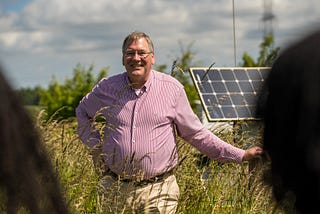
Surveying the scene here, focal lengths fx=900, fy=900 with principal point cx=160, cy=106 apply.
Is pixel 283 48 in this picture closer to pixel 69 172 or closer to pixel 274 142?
pixel 274 142

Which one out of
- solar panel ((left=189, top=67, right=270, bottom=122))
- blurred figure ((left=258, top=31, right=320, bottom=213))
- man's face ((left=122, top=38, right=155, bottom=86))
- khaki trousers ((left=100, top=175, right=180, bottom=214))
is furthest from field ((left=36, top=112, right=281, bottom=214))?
blurred figure ((left=258, top=31, right=320, bottom=213))

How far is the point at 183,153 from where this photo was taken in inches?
278

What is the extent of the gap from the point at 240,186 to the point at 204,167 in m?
0.51

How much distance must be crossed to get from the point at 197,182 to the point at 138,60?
1.07 m

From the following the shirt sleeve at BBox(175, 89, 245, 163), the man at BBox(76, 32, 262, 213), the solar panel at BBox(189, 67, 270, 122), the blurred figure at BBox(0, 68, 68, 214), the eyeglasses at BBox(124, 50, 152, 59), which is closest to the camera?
the blurred figure at BBox(0, 68, 68, 214)

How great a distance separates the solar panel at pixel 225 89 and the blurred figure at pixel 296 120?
7.08 m

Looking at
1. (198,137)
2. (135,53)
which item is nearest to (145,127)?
(198,137)

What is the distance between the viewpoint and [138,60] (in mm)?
6582

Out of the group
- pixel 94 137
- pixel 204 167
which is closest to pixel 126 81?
pixel 94 137

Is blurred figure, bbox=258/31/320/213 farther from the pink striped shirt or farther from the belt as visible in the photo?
the belt

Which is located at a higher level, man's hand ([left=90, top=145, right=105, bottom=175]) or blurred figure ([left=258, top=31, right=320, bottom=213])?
blurred figure ([left=258, top=31, right=320, bottom=213])

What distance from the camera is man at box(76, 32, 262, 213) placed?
6289 millimetres

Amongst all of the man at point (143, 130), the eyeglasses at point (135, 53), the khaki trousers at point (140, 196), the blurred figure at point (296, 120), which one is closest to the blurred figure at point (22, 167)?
the blurred figure at point (296, 120)

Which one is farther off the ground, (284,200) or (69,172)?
(284,200)
